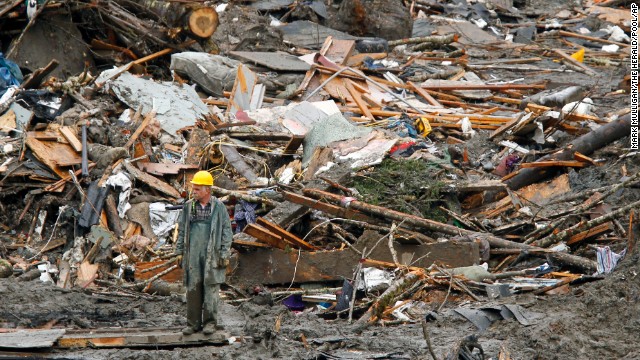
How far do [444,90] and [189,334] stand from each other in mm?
10801

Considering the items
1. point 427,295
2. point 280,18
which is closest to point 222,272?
point 427,295

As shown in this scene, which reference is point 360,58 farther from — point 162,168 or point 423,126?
point 162,168

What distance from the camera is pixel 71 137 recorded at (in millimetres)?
12992

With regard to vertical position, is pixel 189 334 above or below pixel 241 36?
above

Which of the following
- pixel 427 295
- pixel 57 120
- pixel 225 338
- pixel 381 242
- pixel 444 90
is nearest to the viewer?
pixel 225 338

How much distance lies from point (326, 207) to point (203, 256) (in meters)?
3.08

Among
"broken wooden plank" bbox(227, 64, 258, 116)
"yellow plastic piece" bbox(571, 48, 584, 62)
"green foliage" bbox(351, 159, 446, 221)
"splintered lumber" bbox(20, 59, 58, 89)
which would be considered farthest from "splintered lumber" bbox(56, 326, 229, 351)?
"yellow plastic piece" bbox(571, 48, 584, 62)

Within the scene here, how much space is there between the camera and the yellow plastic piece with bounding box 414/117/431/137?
603 inches

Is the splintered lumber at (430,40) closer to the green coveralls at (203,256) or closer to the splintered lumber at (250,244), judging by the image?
the splintered lumber at (250,244)

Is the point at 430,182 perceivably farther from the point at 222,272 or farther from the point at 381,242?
the point at 222,272

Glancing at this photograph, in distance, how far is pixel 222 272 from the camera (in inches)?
319

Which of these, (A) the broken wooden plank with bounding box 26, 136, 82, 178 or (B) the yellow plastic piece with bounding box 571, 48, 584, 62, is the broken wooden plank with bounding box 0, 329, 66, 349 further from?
(B) the yellow plastic piece with bounding box 571, 48, 584, 62

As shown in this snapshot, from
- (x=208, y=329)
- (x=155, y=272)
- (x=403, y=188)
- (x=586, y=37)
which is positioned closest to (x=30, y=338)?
(x=208, y=329)

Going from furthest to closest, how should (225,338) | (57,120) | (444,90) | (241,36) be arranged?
(241,36) < (444,90) < (57,120) < (225,338)
